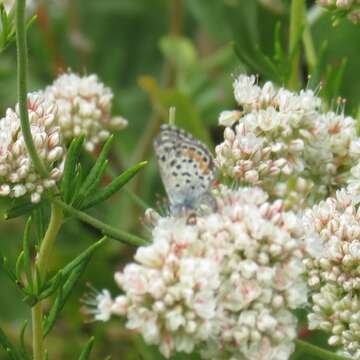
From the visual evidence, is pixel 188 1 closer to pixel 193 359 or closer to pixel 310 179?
pixel 310 179

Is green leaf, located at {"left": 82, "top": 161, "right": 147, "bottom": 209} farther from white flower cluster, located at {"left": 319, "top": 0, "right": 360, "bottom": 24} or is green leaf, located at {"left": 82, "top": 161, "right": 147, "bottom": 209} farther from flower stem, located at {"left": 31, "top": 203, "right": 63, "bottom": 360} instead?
white flower cluster, located at {"left": 319, "top": 0, "right": 360, "bottom": 24}

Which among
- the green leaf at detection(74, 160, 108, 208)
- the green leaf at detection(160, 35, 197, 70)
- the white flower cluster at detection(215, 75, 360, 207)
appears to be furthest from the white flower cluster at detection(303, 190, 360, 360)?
the green leaf at detection(160, 35, 197, 70)

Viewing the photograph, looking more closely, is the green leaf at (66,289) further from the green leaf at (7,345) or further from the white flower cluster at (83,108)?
the white flower cluster at (83,108)

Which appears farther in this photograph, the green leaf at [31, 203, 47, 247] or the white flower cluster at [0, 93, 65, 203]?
the green leaf at [31, 203, 47, 247]

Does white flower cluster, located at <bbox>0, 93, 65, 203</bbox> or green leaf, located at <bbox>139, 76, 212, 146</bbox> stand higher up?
green leaf, located at <bbox>139, 76, 212, 146</bbox>

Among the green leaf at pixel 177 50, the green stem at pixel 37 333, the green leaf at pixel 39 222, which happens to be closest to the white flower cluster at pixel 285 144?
the green leaf at pixel 39 222

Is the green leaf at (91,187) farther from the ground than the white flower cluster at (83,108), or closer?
closer

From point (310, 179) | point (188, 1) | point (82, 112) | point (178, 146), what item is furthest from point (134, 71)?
Answer: point (178, 146)

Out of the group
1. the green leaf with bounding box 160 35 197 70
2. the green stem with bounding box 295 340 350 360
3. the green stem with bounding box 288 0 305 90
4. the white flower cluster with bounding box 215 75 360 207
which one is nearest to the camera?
the green stem with bounding box 295 340 350 360
